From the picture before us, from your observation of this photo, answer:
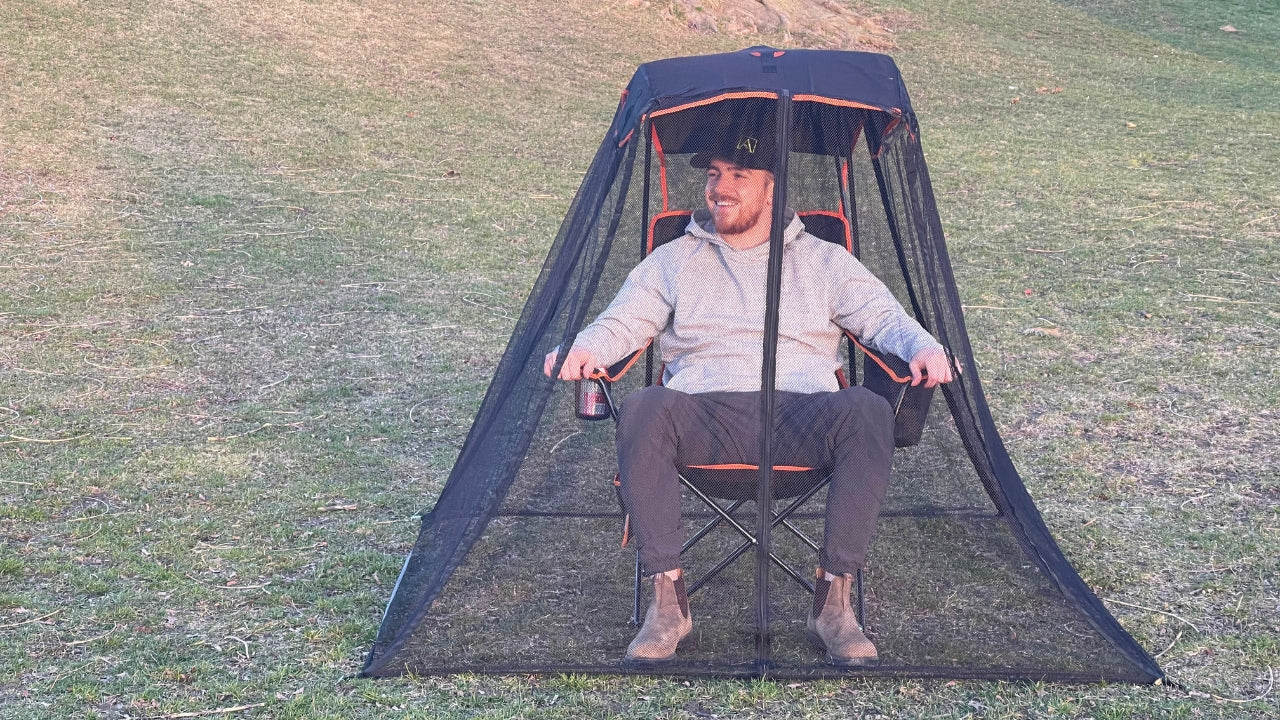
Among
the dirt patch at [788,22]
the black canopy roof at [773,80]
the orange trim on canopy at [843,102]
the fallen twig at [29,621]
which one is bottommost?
the fallen twig at [29,621]

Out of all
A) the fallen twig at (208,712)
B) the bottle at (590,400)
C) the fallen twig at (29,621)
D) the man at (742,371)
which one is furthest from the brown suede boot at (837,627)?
the fallen twig at (29,621)

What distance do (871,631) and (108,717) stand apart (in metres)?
1.87

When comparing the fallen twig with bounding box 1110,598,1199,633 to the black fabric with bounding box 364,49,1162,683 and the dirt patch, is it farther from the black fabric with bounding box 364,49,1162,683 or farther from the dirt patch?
the dirt patch

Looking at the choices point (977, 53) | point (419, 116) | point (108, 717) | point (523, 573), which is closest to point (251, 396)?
point (523, 573)

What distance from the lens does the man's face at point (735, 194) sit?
367 centimetres

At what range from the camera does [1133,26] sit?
16547 millimetres

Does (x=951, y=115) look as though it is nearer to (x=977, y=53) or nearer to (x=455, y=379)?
(x=977, y=53)

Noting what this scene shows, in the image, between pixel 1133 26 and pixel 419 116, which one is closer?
pixel 419 116

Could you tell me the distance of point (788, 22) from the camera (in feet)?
47.1

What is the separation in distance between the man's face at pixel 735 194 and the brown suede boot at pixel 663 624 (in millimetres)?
1036

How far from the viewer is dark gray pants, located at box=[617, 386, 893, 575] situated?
3203 mm

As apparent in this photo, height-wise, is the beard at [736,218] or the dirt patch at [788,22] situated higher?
the beard at [736,218]

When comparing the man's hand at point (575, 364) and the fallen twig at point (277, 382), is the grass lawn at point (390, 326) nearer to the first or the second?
the fallen twig at point (277, 382)

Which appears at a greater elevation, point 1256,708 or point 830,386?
point 830,386
